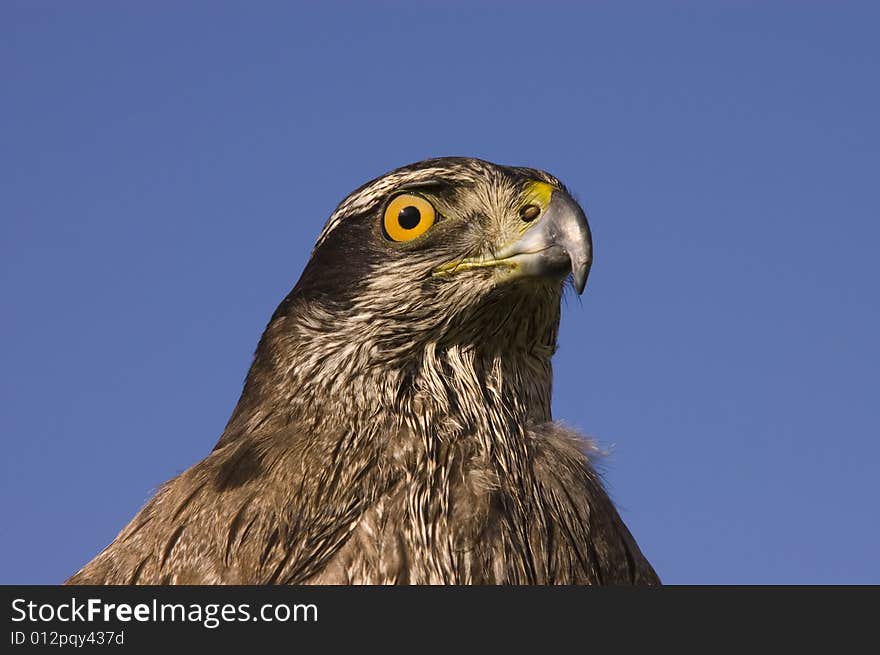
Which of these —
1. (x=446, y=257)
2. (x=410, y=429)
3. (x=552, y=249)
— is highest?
(x=446, y=257)

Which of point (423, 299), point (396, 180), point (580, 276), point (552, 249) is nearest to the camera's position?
point (580, 276)

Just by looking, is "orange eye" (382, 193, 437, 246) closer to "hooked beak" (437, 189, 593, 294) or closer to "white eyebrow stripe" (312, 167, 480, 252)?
"white eyebrow stripe" (312, 167, 480, 252)

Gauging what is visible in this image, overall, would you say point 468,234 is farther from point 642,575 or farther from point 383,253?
point 642,575

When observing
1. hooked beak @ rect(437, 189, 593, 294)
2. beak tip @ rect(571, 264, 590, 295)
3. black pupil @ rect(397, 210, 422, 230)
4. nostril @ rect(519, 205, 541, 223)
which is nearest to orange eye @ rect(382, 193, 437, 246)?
black pupil @ rect(397, 210, 422, 230)

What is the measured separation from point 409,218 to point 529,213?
1.98ft

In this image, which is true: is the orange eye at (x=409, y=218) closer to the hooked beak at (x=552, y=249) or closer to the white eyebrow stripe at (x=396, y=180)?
the white eyebrow stripe at (x=396, y=180)

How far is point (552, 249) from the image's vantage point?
259 inches

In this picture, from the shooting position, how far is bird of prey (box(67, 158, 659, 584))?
6.29 meters

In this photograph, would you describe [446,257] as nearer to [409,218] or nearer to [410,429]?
[409,218]

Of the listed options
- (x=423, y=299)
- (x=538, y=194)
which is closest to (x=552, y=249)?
(x=538, y=194)

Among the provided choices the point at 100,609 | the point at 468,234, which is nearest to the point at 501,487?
the point at 468,234

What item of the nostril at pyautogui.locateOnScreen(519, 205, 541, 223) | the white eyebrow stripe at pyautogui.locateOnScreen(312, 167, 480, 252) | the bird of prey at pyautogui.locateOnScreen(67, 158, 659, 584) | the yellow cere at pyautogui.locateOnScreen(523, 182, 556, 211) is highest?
the white eyebrow stripe at pyautogui.locateOnScreen(312, 167, 480, 252)

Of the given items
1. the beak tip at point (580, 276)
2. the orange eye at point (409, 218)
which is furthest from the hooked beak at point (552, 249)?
Result: the orange eye at point (409, 218)

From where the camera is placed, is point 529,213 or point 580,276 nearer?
point 580,276
